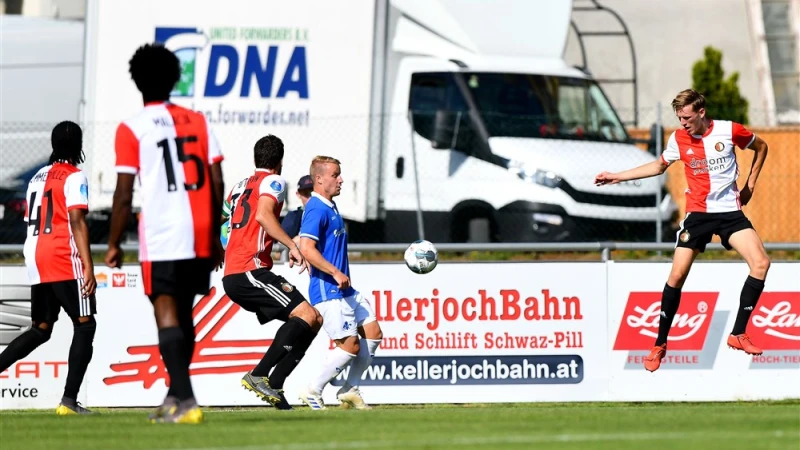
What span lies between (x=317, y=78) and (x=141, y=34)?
2.47 meters

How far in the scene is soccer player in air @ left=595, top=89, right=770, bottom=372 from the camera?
432 inches

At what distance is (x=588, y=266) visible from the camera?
13.1m

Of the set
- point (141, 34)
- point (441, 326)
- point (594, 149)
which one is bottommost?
point (441, 326)

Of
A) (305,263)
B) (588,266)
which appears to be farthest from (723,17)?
(305,263)

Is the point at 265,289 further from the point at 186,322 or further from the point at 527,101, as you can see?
the point at 527,101

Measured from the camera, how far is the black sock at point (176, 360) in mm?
7812

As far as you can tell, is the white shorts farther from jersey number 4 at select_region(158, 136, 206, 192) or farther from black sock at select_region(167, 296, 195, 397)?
jersey number 4 at select_region(158, 136, 206, 192)

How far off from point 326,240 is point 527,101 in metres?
8.39

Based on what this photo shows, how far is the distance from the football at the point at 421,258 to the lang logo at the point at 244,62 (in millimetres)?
7871

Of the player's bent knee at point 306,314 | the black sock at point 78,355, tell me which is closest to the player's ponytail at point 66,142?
the black sock at point 78,355

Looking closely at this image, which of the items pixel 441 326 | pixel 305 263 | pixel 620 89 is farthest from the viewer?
pixel 620 89

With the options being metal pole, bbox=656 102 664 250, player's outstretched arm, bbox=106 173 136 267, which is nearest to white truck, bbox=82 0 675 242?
metal pole, bbox=656 102 664 250

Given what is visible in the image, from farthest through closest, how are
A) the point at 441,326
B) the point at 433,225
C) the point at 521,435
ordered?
the point at 433,225 < the point at 441,326 < the point at 521,435

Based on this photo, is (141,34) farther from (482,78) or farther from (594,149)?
(594,149)
